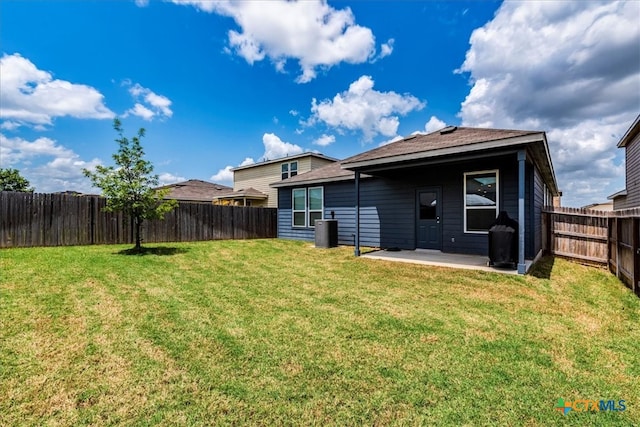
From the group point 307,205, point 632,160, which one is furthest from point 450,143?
point 632,160

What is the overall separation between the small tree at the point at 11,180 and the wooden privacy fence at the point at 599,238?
124ft

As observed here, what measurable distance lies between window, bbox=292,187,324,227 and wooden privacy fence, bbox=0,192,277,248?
2.97 m

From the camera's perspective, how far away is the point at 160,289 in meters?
4.74

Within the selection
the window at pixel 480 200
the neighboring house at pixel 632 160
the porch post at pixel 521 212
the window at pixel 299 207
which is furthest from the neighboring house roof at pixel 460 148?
the neighboring house at pixel 632 160

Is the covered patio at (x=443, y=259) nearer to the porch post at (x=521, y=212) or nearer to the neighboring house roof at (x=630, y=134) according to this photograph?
the porch post at (x=521, y=212)

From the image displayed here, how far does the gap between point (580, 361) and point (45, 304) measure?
244 inches

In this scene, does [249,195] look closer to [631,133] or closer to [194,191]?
[194,191]

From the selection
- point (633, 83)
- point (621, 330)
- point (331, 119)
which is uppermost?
point (331, 119)

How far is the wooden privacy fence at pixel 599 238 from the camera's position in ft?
16.2

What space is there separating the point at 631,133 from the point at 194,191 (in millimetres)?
27244

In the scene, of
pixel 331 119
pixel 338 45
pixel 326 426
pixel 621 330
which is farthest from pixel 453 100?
pixel 326 426

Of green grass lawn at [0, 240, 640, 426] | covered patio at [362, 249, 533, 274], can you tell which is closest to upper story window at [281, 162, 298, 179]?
covered patio at [362, 249, 533, 274]

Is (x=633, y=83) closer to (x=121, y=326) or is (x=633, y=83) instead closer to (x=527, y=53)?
(x=527, y=53)

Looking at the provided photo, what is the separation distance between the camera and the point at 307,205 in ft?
40.2
